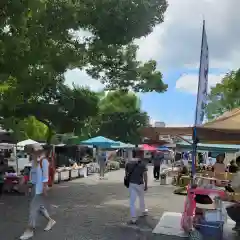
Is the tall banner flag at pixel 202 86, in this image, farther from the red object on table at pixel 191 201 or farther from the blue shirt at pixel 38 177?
the blue shirt at pixel 38 177

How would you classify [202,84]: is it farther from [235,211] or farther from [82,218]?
[82,218]

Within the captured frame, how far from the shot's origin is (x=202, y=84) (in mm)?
8188

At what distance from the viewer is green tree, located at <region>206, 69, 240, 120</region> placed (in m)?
38.4

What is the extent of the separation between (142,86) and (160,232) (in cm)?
1076

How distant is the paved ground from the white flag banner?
2549 millimetres

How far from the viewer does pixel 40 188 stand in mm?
8422

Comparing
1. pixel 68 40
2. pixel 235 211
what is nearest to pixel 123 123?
pixel 68 40

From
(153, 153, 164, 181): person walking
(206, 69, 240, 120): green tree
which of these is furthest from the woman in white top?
(206, 69, 240, 120): green tree

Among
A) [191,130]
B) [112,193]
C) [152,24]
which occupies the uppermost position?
[152,24]

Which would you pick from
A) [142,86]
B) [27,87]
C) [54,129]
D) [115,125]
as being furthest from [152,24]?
[115,125]

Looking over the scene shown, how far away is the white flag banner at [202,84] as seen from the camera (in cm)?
808

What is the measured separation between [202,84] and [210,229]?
2703 millimetres

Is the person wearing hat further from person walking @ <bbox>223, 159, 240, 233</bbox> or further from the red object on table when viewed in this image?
person walking @ <bbox>223, 159, 240, 233</bbox>

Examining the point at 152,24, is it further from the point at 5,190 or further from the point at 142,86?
the point at 5,190
